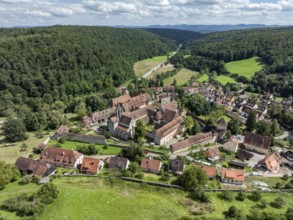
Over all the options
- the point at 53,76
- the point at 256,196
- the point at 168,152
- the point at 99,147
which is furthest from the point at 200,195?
the point at 53,76

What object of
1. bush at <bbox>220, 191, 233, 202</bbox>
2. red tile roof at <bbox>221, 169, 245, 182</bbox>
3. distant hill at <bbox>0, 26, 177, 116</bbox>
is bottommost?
bush at <bbox>220, 191, 233, 202</bbox>

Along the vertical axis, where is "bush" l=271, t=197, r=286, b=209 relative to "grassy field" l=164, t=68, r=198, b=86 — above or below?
above

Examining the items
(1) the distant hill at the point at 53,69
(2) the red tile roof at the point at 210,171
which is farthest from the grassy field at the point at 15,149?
(2) the red tile roof at the point at 210,171

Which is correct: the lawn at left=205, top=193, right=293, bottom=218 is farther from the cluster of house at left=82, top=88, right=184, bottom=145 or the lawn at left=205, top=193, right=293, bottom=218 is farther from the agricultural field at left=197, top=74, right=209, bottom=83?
the agricultural field at left=197, top=74, right=209, bottom=83

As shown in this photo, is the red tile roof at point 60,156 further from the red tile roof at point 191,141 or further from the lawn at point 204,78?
the lawn at point 204,78

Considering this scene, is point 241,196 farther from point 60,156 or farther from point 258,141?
point 60,156

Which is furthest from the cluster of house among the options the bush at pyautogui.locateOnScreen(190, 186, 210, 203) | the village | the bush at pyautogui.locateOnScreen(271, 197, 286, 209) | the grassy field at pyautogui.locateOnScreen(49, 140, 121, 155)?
the bush at pyautogui.locateOnScreen(271, 197, 286, 209)
